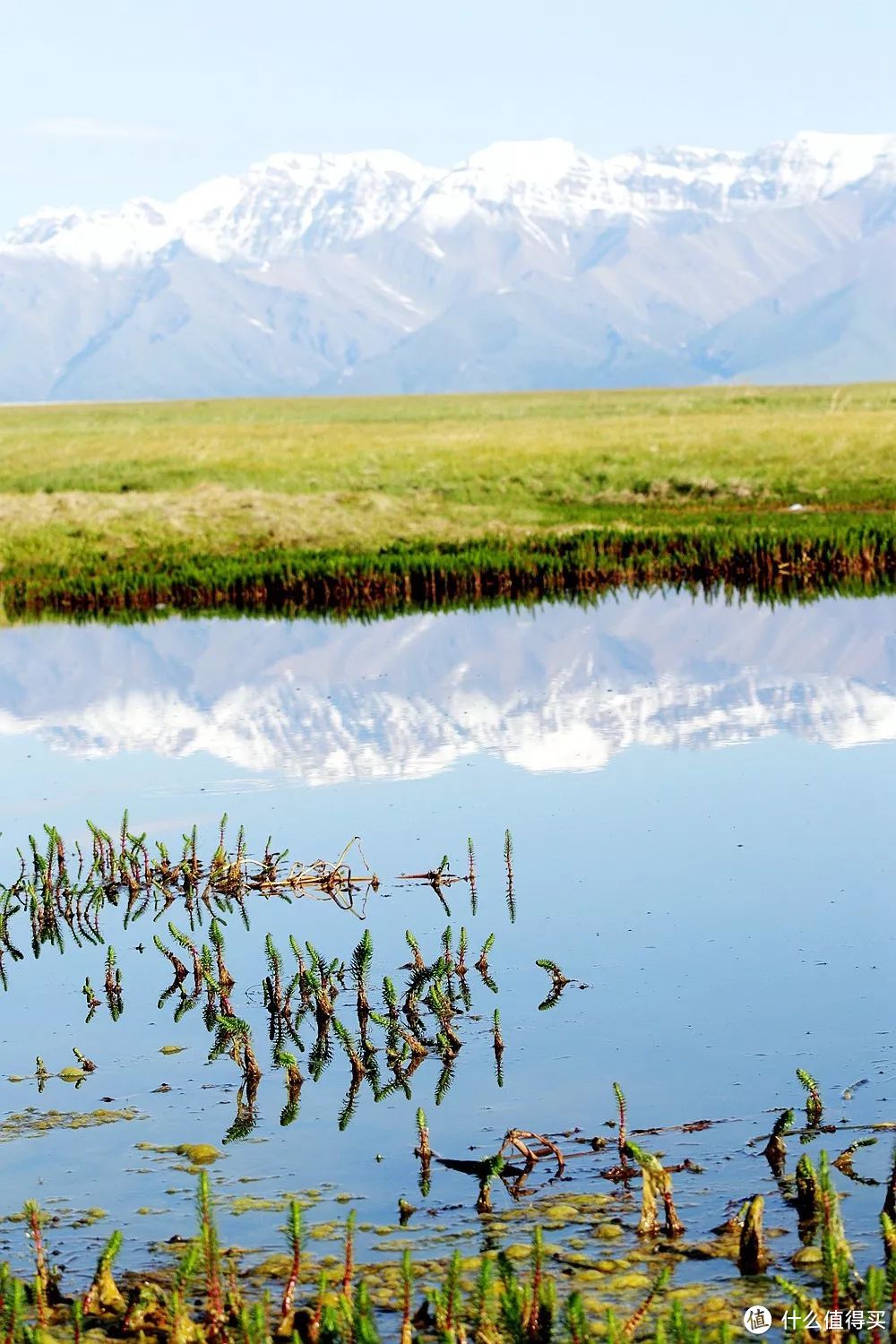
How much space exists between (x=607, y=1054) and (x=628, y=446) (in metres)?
63.4

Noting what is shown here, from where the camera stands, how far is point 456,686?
81.5 feet

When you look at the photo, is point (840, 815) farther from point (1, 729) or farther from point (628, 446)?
point (628, 446)

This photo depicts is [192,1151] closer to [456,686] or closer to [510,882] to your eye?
[510,882]

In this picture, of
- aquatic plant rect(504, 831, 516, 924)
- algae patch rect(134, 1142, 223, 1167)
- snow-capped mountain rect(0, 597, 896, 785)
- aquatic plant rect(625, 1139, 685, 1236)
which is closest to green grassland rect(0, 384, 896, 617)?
snow-capped mountain rect(0, 597, 896, 785)

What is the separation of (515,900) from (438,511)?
37263 mm

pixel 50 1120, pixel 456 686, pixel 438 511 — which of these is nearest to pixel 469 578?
pixel 456 686

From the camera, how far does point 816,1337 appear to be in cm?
668

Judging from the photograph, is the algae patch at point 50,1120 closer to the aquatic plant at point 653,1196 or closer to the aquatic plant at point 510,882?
the aquatic plant at point 653,1196

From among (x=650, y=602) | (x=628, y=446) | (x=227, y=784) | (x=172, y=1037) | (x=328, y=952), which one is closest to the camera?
(x=172, y=1037)

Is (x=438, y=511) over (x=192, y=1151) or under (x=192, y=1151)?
over

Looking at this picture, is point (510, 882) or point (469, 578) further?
point (469, 578)

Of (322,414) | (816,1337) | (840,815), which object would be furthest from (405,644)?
(322,414)

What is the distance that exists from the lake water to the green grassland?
309 inches

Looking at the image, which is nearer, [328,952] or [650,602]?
[328,952]
